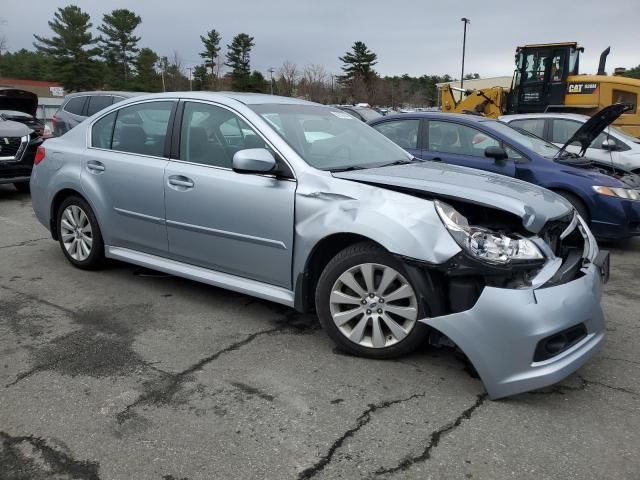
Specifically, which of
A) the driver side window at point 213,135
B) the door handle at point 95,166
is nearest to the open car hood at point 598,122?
the driver side window at point 213,135

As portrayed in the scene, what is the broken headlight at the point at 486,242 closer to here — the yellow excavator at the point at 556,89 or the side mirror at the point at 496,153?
the side mirror at the point at 496,153

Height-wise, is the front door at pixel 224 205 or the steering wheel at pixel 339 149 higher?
the steering wheel at pixel 339 149

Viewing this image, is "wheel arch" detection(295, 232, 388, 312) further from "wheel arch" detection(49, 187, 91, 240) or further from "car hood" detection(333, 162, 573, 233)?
"wheel arch" detection(49, 187, 91, 240)

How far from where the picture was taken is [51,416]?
9.42 feet

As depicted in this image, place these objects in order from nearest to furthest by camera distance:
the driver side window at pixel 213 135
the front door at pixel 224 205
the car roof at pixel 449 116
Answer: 1. the front door at pixel 224 205
2. the driver side window at pixel 213 135
3. the car roof at pixel 449 116

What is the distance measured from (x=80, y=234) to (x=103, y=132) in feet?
3.07

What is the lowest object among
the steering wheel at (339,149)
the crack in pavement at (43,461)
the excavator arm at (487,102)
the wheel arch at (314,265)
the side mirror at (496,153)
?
the crack in pavement at (43,461)

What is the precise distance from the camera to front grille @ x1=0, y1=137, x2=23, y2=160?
8.89 metres

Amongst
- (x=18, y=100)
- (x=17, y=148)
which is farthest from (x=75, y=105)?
(x=17, y=148)

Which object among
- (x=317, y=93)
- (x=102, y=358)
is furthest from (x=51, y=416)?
(x=317, y=93)

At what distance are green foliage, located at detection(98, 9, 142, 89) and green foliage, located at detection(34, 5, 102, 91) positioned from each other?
4654mm

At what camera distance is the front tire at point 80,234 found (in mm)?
5000

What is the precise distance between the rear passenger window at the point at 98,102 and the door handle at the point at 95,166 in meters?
7.20

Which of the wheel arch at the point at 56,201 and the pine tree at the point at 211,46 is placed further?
the pine tree at the point at 211,46
